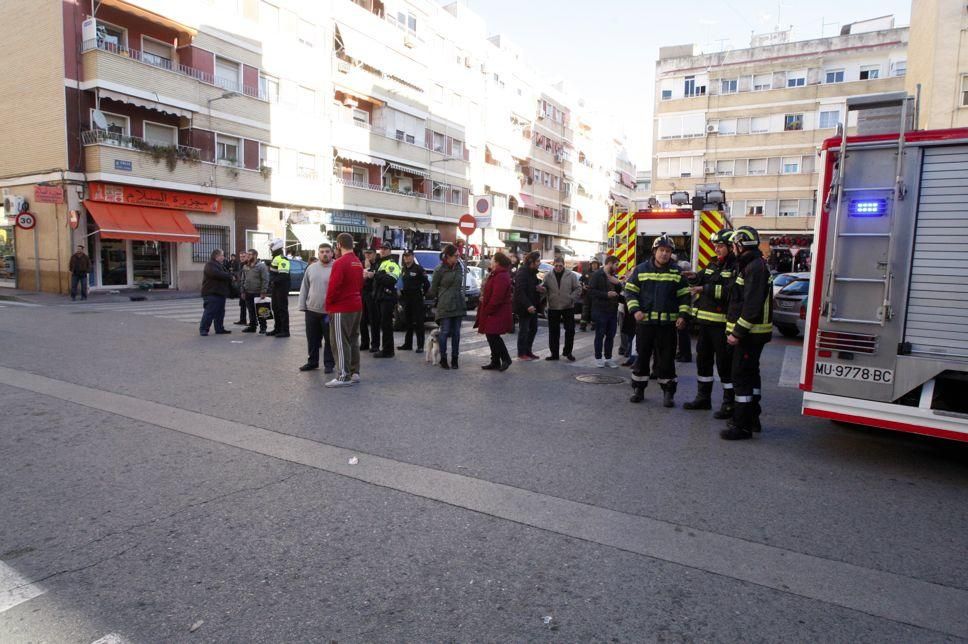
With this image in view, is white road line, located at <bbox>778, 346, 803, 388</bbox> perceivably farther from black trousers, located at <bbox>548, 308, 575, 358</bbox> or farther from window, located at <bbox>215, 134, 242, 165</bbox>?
window, located at <bbox>215, 134, 242, 165</bbox>

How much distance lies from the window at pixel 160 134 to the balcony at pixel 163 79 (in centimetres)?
133

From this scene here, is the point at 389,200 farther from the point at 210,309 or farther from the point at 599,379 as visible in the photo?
the point at 599,379

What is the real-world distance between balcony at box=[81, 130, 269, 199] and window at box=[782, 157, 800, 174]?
3365 centimetres

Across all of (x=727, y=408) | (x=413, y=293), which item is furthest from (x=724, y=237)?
(x=413, y=293)

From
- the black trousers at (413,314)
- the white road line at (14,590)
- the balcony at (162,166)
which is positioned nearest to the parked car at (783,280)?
the black trousers at (413,314)

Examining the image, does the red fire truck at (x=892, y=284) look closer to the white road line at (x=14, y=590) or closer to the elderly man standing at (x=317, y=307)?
the white road line at (x=14, y=590)

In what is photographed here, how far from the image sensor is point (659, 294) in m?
7.32

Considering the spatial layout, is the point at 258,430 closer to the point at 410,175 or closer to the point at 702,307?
the point at 702,307

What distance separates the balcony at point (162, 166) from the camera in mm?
22375

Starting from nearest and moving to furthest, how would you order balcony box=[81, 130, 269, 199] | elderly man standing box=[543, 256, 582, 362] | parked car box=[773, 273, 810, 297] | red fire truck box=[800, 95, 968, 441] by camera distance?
red fire truck box=[800, 95, 968, 441], elderly man standing box=[543, 256, 582, 362], parked car box=[773, 273, 810, 297], balcony box=[81, 130, 269, 199]

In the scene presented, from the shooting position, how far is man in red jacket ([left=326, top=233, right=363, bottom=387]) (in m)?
8.19

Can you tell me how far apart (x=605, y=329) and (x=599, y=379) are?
1.47 m

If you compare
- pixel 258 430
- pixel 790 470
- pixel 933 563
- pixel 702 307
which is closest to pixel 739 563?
pixel 933 563

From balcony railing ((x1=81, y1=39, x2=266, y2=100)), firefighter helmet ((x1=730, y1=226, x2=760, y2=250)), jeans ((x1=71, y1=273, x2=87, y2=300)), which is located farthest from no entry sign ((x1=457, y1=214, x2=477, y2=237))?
balcony railing ((x1=81, y1=39, x2=266, y2=100))
